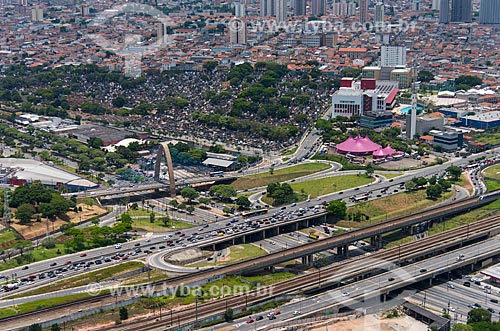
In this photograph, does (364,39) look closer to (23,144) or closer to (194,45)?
(194,45)

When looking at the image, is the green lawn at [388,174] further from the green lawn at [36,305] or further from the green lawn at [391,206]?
the green lawn at [36,305]

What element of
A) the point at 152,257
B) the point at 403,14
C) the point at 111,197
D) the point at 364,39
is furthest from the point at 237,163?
the point at 403,14

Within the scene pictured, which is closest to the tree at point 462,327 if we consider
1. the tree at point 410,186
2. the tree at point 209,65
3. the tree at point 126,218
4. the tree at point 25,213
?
the tree at point 126,218

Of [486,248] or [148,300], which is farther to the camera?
[486,248]

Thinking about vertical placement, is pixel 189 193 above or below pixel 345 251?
above

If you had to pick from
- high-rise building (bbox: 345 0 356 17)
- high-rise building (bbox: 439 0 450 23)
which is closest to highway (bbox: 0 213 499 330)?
high-rise building (bbox: 439 0 450 23)

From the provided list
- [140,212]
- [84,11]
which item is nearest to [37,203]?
[140,212]

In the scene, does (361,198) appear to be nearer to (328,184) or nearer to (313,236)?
(328,184)
